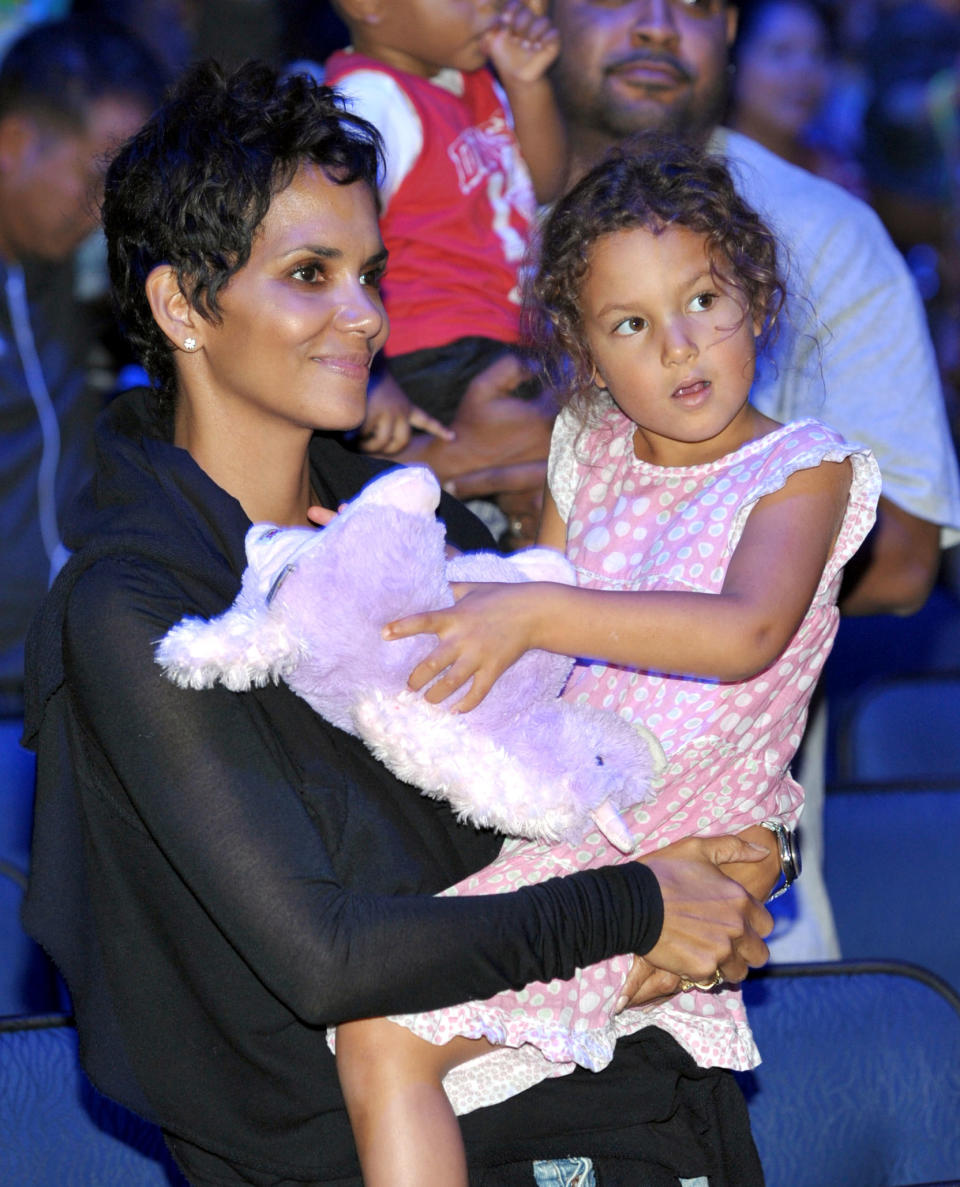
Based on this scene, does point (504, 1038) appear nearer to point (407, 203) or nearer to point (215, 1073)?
point (215, 1073)

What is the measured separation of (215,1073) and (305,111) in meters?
1.05

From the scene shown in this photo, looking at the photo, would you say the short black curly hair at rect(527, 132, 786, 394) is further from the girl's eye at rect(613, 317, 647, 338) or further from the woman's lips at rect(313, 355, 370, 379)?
the woman's lips at rect(313, 355, 370, 379)

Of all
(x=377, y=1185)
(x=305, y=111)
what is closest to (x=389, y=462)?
(x=305, y=111)

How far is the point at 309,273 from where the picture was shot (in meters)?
1.72

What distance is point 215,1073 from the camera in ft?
5.08

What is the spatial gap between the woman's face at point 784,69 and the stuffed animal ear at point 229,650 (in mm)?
Result: 2532

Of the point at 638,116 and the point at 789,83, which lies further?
the point at 789,83

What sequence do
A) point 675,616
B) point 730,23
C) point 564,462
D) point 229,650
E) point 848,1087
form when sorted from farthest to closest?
1. point 730,23
2. point 848,1087
3. point 564,462
4. point 675,616
5. point 229,650

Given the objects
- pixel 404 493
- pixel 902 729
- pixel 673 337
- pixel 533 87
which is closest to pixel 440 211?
pixel 533 87

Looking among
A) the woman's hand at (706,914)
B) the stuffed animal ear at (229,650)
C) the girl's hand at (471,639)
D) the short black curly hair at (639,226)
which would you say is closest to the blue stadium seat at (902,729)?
the short black curly hair at (639,226)

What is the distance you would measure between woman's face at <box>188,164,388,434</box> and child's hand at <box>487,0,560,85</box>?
895 mm

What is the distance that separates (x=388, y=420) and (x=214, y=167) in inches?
27.2

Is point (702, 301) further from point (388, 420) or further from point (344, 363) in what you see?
point (388, 420)

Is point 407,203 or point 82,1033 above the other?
point 407,203
